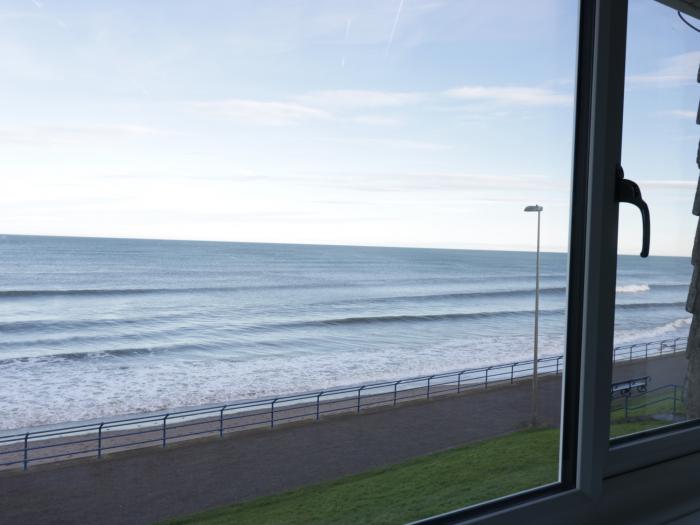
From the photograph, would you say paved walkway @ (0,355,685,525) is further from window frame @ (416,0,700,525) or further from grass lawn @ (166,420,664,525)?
window frame @ (416,0,700,525)

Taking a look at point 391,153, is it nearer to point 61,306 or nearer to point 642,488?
point 61,306

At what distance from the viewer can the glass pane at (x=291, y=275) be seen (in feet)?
5.75

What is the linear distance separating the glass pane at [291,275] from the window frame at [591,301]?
0.04 metres

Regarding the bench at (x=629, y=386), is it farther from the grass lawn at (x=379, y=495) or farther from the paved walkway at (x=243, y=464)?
the paved walkway at (x=243, y=464)

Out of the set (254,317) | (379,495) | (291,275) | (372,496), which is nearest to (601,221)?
(379,495)

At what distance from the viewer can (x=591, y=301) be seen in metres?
0.61

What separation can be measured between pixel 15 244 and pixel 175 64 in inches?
240

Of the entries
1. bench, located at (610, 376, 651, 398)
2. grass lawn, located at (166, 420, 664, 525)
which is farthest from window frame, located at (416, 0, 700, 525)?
grass lawn, located at (166, 420, 664, 525)

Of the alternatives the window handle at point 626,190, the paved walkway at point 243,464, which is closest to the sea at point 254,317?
the window handle at point 626,190

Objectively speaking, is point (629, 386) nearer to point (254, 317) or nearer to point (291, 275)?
point (254, 317)

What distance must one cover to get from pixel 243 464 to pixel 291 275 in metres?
11.7

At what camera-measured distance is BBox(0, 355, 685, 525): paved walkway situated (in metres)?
2.93

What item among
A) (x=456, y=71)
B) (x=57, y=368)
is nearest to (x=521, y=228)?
(x=57, y=368)

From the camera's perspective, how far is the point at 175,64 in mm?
6984
